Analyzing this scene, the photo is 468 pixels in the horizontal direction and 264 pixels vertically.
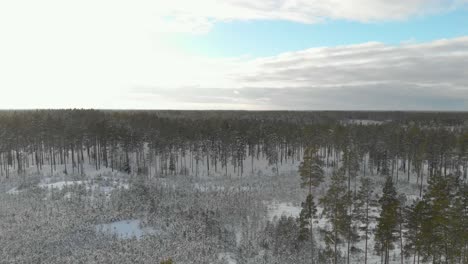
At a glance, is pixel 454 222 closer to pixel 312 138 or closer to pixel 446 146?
pixel 446 146

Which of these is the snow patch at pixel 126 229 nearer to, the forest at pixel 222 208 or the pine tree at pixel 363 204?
the forest at pixel 222 208

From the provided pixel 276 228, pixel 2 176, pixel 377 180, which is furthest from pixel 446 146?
pixel 2 176

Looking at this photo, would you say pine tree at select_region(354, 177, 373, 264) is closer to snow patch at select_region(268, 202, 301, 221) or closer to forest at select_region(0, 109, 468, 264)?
forest at select_region(0, 109, 468, 264)

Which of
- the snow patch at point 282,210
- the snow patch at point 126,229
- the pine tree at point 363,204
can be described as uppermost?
the pine tree at point 363,204

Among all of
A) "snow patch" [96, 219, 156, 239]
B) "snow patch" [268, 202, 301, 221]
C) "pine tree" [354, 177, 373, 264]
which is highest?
"pine tree" [354, 177, 373, 264]

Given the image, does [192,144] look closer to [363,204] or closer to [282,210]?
[282,210]

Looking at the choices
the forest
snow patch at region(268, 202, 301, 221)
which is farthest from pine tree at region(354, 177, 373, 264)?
snow patch at region(268, 202, 301, 221)

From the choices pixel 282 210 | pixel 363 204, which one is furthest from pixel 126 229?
pixel 363 204

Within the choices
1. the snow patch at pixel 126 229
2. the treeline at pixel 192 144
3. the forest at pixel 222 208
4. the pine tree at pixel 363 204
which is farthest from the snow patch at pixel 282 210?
the treeline at pixel 192 144
